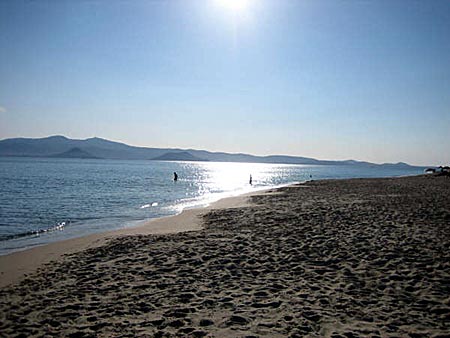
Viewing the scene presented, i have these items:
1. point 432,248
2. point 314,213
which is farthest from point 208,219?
point 432,248

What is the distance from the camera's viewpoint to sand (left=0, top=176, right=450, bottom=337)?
5.44 meters

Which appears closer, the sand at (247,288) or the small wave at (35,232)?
the sand at (247,288)

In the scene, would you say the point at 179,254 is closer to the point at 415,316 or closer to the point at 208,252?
the point at 208,252

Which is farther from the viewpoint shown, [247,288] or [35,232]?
[35,232]

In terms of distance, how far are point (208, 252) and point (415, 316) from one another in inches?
231

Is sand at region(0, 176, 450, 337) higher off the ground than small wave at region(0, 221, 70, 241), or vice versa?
sand at region(0, 176, 450, 337)

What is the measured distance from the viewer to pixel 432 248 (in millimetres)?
9562

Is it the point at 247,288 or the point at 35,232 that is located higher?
the point at 247,288

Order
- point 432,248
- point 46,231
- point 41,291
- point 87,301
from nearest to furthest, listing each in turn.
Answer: point 87,301, point 41,291, point 432,248, point 46,231

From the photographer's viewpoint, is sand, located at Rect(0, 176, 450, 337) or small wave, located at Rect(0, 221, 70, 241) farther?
small wave, located at Rect(0, 221, 70, 241)

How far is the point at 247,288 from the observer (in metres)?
7.05

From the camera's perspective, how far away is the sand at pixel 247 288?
17.8ft

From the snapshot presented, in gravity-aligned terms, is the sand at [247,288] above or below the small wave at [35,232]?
above

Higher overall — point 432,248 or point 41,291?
point 432,248
